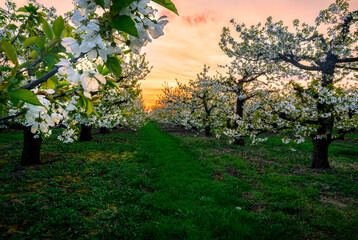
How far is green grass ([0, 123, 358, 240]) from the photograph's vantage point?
3.65 meters

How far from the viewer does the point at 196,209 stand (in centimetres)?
449

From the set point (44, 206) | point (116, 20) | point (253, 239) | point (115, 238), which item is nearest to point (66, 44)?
point (116, 20)

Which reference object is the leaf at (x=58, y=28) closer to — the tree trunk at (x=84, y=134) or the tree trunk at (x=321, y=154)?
the tree trunk at (x=321, y=154)

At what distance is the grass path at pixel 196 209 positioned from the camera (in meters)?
3.62

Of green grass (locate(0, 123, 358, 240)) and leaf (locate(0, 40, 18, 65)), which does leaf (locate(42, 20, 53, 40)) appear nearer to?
leaf (locate(0, 40, 18, 65))

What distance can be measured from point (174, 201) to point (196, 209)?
27.5 inches

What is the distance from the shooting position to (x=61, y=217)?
152 inches

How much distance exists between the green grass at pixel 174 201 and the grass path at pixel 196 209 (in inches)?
0.8

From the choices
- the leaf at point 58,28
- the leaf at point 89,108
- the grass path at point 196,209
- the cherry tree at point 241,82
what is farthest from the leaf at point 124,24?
the cherry tree at point 241,82

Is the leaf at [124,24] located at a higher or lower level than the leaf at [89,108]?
higher

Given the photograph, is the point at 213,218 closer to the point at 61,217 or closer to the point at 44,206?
Answer: the point at 61,217

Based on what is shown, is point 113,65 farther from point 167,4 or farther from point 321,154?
point 321,154

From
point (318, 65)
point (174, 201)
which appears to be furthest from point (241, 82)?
point (174, 201)

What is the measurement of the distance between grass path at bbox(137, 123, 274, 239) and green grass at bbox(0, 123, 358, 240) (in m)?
0.02
